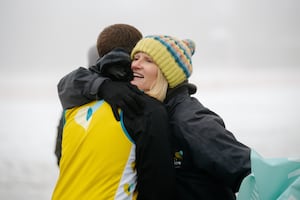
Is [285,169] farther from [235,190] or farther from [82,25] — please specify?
[82,25]

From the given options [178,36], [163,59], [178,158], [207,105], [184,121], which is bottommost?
[207,105]

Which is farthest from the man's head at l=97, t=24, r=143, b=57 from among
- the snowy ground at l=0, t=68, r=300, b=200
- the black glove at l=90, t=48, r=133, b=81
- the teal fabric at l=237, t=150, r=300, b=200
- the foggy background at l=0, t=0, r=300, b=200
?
the foggy background at l=0, t=0, r=300, b=200

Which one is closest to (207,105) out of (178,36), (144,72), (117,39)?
(178,36)

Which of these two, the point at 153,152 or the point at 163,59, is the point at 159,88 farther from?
the point at 153,152

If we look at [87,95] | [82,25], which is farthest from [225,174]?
[82,25]

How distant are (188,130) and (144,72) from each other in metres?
0.21

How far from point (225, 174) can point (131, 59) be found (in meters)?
0.42

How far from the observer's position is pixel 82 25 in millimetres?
7117

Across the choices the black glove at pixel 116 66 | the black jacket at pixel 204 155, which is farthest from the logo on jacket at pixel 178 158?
the black glove at pixel 116 66

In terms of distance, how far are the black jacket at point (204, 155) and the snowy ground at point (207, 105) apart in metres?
1.56

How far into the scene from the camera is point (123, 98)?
86 cm

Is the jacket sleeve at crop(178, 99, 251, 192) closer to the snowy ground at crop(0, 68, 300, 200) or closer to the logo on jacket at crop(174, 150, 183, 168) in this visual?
the logo on jacket at crop(174, 150, 183, 168)

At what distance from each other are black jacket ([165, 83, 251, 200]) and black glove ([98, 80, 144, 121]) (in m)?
0.10

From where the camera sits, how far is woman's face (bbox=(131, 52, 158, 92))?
0.97 m
